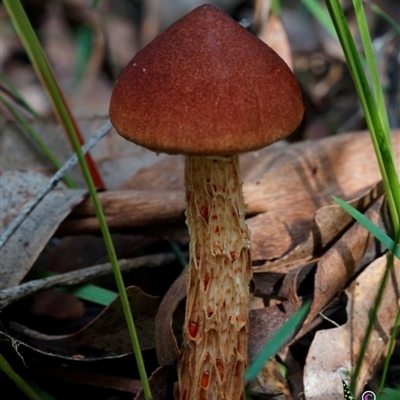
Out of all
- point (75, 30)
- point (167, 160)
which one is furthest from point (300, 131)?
point (75, 30)

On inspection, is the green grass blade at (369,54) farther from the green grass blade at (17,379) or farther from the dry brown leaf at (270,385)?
the green grass blade at (17,379)

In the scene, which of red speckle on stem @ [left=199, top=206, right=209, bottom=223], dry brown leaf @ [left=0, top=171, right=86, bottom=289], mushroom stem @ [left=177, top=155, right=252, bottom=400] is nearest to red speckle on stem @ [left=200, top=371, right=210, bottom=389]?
mushroom stem @ [left=177, top=155, right=252, bottom=400]

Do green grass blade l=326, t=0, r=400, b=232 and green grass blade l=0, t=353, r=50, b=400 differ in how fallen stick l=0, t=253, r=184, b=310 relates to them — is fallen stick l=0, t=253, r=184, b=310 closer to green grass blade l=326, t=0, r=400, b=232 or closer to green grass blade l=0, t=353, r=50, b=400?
green grass blade l=0, t=353, r=50, b=400

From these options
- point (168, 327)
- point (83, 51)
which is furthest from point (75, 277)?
point (83, 51)

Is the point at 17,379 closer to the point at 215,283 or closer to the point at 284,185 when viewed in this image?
the point at 215,283

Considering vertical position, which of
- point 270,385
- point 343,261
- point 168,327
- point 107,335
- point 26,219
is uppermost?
point 26,219

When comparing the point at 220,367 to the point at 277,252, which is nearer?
the point at 220,367
